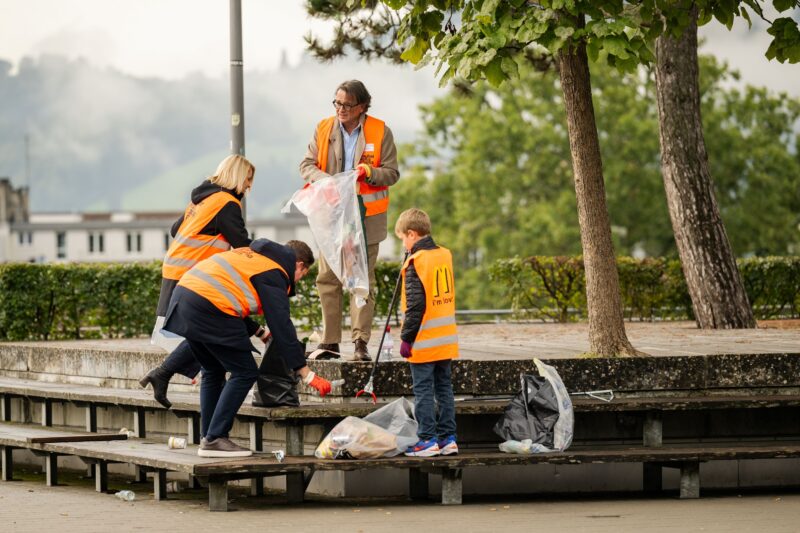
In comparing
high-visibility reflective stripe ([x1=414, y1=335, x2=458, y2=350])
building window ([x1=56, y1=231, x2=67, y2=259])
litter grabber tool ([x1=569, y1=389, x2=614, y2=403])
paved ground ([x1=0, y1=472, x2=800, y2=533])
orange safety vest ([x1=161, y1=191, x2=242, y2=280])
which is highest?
building window ([x1=56, y1=231, x2=67, y2=259])

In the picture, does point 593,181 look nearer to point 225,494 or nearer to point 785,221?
point 225,494

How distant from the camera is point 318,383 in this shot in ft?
29.8

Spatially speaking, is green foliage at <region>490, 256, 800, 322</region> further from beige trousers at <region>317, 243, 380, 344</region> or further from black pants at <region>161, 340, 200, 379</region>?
black pants at <region>161, 340, 200, 379</region>

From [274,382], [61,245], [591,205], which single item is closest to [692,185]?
[591,205]

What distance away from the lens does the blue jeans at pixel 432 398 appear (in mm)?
9164

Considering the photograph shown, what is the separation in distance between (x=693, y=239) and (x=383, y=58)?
4607 mm

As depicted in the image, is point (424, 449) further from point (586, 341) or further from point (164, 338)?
point (586, 341)

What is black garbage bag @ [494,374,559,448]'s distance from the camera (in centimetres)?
945

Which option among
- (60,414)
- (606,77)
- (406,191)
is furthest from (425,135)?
(60,414)

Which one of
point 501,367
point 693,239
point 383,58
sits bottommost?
point 501,367

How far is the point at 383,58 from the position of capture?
58.0 feet

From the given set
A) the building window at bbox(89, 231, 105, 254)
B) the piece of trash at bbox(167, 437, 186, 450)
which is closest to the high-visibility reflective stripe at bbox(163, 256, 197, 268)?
the piece of trash at bbox(167, 437, 186, 450)

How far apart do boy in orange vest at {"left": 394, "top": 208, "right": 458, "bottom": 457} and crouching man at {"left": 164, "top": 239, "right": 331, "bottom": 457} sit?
2.14 ft

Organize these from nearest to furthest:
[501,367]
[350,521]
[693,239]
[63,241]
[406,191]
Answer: [350,521] < [501,367] < [693,239] < [406,191] < [63,241]
